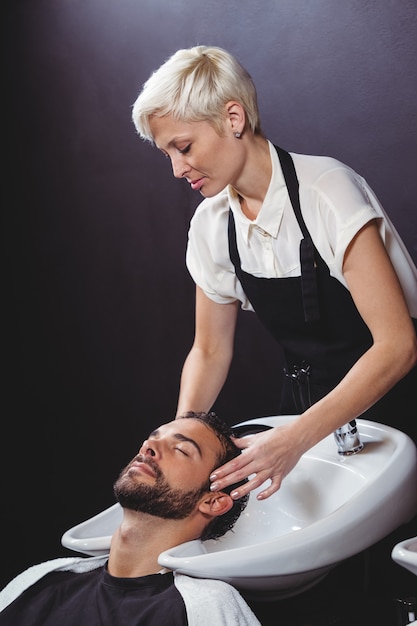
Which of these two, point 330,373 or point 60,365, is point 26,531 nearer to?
point 60,365

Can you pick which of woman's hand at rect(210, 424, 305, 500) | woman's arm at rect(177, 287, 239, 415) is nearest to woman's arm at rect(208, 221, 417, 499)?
woman's hand at rect(210, 424, 305, 500)

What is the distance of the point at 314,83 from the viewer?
2.56m

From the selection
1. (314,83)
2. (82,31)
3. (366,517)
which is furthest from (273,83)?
(366,517)

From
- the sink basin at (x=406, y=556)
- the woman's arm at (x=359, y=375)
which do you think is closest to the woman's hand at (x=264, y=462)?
the woman's arm at (x=359, y=375)

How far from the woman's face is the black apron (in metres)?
0.12

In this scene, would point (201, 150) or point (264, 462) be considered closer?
point (264, 462)

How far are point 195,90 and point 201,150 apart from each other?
120mm

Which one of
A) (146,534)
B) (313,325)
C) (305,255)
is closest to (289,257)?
(305,255)

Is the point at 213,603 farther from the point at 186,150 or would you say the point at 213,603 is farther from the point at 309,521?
the point at 186,150

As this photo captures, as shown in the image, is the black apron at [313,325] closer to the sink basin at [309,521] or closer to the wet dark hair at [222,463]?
the sink basin at [309,521]

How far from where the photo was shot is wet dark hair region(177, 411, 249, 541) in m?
1.69

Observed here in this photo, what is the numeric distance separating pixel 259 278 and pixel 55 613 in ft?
2.69

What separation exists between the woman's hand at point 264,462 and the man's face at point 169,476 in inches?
2.9

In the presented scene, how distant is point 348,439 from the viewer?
1.72m
